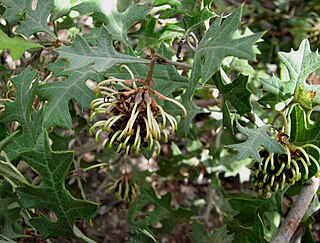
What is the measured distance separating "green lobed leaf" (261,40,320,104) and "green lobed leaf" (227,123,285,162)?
0.74ft

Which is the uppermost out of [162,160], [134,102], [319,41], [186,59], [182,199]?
[134,102]

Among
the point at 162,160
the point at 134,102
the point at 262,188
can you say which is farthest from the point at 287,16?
the point at 134,102

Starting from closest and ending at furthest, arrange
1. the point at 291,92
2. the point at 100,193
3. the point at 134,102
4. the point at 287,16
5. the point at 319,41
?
the point at 134,102 < the point at 291,92 < the point at 319,41 < the point at 100,193 < the point at 287,16

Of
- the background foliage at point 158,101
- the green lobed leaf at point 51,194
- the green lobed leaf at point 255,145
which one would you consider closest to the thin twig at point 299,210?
the background foliage at point 158,101

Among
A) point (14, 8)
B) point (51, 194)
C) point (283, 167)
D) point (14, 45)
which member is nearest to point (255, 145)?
point (283, 167)

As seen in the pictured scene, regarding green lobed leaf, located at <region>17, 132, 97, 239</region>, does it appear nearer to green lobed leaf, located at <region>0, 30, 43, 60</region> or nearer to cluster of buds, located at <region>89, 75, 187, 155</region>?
cluster of buds, located at <region>89, 75, 187, 155</region>

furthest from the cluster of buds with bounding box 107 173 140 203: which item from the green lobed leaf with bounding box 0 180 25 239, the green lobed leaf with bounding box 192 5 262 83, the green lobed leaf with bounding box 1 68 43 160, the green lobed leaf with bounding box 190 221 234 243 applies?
the green lobed leaf with bounding box 192 5 262 83

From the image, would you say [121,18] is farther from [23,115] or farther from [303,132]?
[303,132]

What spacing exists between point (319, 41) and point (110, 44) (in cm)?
121

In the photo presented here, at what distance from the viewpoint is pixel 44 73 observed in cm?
201

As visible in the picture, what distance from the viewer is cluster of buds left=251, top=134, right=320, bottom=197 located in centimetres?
145

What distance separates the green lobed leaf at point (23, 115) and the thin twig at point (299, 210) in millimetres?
804

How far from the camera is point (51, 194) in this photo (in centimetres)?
131

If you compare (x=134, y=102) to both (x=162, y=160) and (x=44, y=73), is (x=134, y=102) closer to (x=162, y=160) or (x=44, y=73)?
(x=44, y=73)
